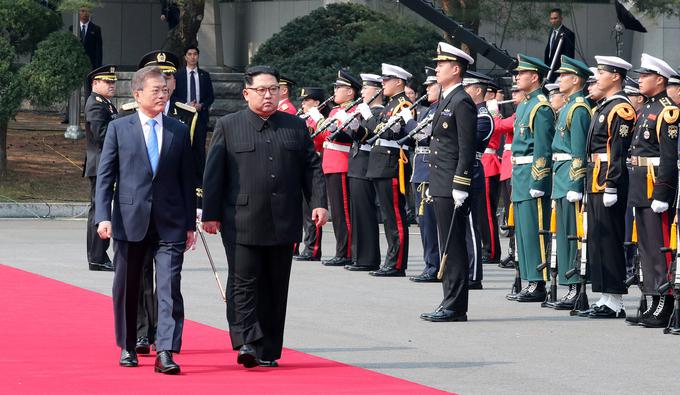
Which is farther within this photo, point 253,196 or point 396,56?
point 396,56

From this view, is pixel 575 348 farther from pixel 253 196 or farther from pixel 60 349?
pixel 60 349

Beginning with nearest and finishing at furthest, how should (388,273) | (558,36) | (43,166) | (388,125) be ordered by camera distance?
(388,125) < (388,273) < (558,36) < (43,166)

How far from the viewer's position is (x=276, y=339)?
962 cm

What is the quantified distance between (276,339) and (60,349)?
1524 millimetres

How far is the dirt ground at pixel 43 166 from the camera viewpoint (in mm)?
22031

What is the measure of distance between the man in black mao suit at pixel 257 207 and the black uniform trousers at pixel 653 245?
120 inches

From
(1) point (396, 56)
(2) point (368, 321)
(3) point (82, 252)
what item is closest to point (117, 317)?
(2) point (368, 321)

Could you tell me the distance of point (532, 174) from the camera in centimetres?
1314

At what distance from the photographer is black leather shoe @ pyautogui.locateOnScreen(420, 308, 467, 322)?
1184 centimetres

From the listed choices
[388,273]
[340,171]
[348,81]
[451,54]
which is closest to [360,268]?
[388,273]

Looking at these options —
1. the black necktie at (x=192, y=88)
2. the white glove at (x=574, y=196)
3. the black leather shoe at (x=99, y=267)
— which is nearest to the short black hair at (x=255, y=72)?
the white glove at (x=574, y=196)

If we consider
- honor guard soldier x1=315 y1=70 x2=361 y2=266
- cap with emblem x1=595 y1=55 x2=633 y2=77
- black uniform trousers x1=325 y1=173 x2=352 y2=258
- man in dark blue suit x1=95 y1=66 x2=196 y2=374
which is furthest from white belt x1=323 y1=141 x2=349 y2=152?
man in dark blue suit x1=95 y1=66 x2=196 y2=374

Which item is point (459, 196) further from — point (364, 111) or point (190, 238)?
point (364, 111)

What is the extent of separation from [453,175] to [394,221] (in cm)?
361
